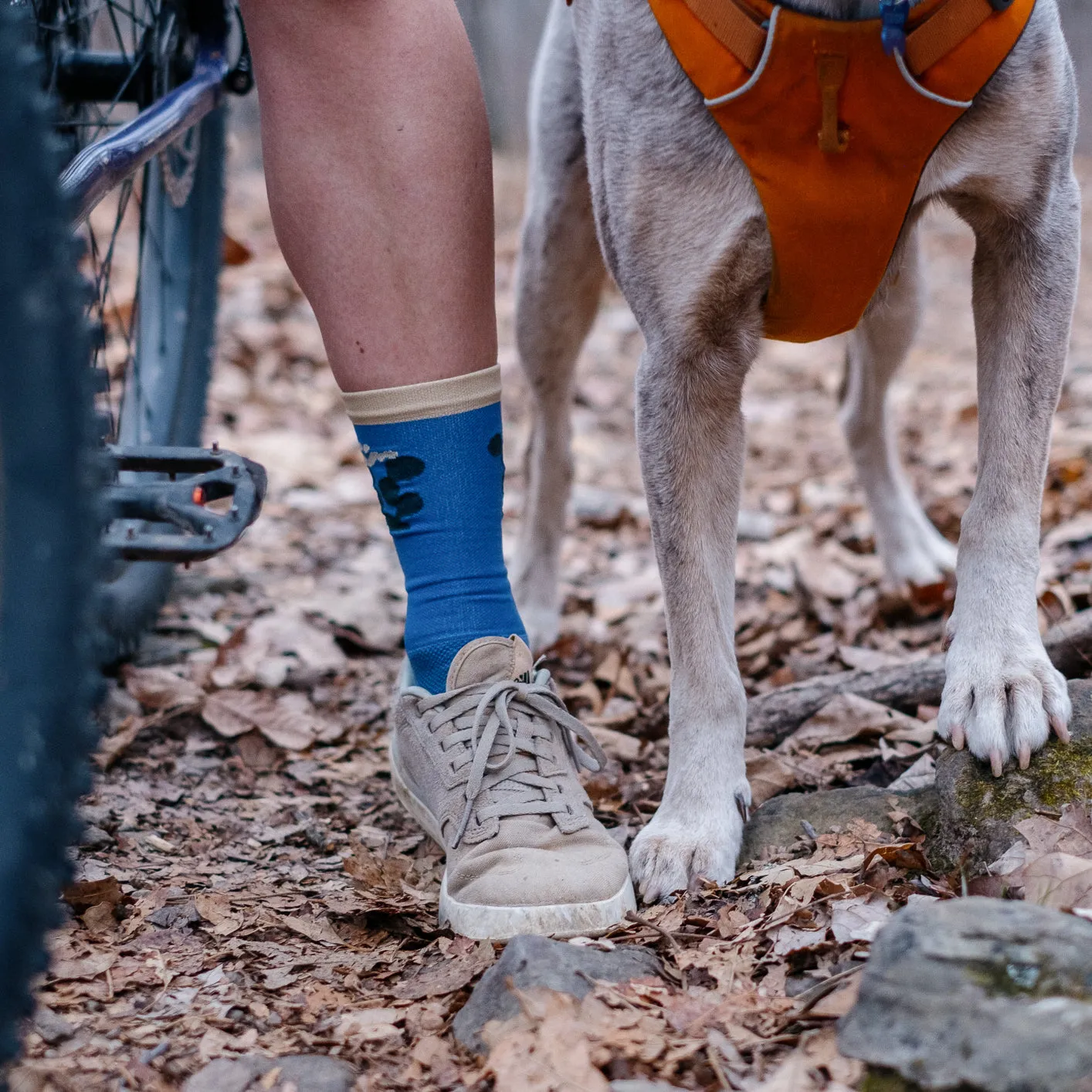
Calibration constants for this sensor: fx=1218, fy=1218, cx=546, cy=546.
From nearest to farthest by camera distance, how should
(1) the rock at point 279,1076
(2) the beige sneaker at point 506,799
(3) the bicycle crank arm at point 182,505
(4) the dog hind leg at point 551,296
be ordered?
(1) the rock at point 279,1076, (2) the beige sneaker at point 506,799, (3) the bicycle crank arm at point 182,505, (4) the dog hind leg at point 551,296

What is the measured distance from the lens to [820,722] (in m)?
2.03

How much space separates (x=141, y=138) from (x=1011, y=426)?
130cm

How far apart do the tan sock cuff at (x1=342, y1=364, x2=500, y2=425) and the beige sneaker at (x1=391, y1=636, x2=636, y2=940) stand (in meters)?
0.34

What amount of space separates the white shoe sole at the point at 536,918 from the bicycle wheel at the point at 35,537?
1.86ft

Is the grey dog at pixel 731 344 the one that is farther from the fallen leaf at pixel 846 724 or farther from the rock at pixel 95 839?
the rock at pixel 95 839

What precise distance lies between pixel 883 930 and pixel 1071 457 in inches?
104

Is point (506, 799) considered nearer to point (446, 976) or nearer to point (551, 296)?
point (446, 976)

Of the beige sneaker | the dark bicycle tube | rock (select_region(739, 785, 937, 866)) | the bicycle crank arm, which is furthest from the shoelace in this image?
the dark bicycle tube

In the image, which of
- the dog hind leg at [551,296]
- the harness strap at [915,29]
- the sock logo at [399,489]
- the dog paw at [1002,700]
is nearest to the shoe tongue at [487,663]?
the sock logo at [399,489]

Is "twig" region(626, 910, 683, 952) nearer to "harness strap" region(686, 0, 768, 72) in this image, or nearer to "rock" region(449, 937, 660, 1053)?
"rock" region(449, 937, 660, 1053)

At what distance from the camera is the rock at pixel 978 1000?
3.26 ft

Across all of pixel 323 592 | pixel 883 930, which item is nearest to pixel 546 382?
pixel 323 592

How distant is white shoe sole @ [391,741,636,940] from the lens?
148 centimetres

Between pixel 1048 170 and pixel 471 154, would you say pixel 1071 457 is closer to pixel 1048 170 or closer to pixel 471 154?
pixel 1048 170
